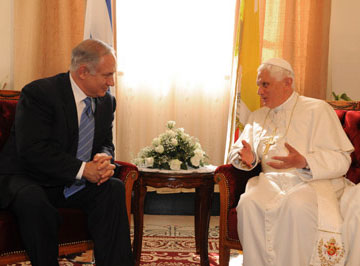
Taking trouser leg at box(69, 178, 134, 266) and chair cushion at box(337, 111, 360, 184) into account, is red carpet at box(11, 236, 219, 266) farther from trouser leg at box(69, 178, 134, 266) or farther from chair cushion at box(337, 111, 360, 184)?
chair cushion at box(337, 111, 360, 184)

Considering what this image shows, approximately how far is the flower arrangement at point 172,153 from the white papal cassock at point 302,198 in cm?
36

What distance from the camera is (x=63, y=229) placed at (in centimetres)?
277

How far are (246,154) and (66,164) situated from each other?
4.26ft

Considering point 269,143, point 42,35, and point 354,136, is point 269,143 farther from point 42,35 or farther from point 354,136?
point 42,35

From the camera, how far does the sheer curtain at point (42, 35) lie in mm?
4598

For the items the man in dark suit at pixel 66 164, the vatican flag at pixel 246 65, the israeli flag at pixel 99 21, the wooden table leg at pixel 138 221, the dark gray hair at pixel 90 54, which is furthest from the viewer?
the vatican flag at pixel 246 65

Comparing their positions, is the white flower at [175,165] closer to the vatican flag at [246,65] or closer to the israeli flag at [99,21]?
the vatican flag at [246,65]

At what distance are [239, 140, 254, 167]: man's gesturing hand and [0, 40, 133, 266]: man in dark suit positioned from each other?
933 millimetres

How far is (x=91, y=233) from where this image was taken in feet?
9.30

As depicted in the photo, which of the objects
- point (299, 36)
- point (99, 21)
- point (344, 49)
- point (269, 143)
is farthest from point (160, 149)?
point (344, 49)

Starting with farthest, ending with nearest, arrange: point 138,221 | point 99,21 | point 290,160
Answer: point 99,21, point 138,221, point 290,160

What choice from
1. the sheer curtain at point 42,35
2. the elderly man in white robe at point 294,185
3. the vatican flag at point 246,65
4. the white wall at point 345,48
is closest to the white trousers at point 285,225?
the elderly man in white robe at point 294,185

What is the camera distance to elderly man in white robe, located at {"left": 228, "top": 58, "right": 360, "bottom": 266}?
9.14ft

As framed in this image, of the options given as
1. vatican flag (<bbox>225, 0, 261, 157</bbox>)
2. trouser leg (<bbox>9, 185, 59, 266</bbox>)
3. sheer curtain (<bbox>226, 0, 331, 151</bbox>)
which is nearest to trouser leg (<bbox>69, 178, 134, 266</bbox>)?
trouser leg (<bbox>9, 185, 59, 266</bbox>)
